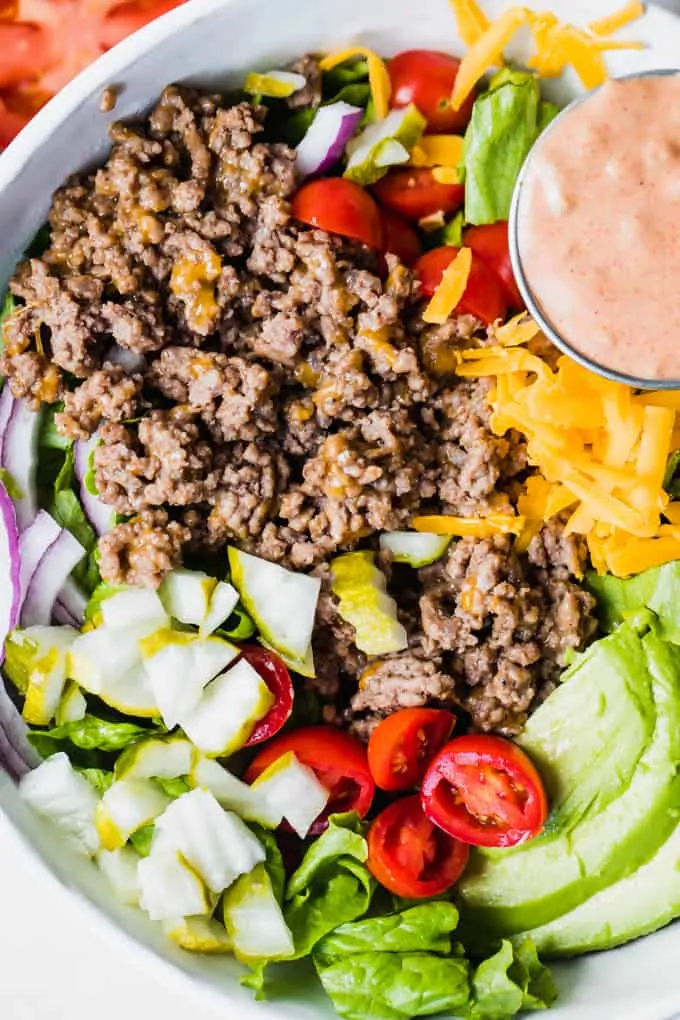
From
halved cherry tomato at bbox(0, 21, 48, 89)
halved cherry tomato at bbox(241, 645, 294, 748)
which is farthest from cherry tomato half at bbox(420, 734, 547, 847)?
halved cherry tomato at bbox(0, 21, 48, 89)

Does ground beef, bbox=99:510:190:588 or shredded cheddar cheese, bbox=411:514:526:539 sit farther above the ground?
ground beef, bbox=99:510:190:588

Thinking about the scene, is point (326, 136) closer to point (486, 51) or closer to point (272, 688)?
→ point (486, 51)

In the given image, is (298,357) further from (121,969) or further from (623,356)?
(121,969)

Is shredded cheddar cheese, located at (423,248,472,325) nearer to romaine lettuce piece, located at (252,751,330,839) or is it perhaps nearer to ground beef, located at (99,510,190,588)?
ground beef, located at (99,510,190,588)

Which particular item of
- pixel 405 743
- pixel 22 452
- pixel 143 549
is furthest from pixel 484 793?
pixel 22 452

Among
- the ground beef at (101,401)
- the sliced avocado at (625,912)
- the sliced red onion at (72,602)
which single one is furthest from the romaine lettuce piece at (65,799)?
the sliced avocado at (625,912)

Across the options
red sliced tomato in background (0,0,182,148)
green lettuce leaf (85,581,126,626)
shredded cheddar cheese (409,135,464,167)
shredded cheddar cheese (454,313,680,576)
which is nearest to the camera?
shredded cheddar cheese (454,313,680,576)

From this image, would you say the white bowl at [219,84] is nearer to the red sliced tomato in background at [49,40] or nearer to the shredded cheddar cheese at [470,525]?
the red sliced tomato in background at [49,40]

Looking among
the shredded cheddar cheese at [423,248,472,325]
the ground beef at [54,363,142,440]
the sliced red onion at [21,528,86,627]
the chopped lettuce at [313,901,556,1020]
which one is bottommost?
the chopped lettuce at [313,901,556,1020]
